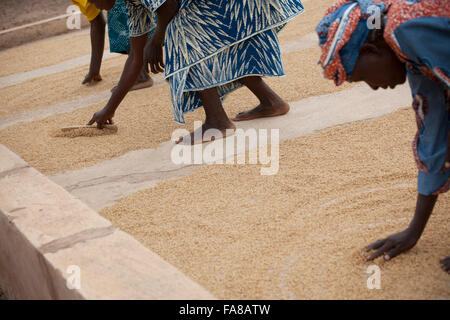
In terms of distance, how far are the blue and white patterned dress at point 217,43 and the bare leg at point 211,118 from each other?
79 mm

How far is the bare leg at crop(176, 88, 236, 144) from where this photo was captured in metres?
3.49

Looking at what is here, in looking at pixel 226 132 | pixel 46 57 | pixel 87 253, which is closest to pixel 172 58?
pixel 226 132

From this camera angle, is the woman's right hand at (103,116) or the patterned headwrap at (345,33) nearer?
the patterned headwrap at (345,33)

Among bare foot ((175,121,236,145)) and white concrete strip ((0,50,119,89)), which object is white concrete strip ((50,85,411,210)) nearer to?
bare foot ((175,121,236,145))

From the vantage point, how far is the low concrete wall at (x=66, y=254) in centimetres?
170

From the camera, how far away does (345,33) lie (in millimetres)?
A: 1756

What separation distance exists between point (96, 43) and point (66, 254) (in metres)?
3.59

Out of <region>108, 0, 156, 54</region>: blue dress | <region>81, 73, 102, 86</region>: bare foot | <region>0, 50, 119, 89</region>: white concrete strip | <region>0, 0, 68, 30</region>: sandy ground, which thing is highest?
<region>108, 0, 156, 54</region>: blue dress

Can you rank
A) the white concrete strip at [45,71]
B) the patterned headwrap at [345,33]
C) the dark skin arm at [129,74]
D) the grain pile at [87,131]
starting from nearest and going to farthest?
the patterned headwrap at [345,33], the dark skin arm at [129,74], the grain pile at [87,131], the white concrete strip at [45,71]

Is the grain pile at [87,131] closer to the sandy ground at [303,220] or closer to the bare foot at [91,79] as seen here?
the sandy ground at [303,220]

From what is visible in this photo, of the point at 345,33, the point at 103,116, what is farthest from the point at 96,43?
the point at 345,33

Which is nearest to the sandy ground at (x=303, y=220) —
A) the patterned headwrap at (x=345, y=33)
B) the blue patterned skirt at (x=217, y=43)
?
the blue patterned skirt at (x=217, y=43)

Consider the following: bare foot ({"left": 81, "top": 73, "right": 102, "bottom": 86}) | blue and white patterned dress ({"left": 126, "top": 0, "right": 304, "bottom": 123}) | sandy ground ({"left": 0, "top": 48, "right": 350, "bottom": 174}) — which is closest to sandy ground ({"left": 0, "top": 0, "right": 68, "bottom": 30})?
bare foot ({"left": 81, "top": 73, "right": 102, "bottom": 86})

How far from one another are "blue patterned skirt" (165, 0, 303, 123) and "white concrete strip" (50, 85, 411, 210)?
343 millimetres
